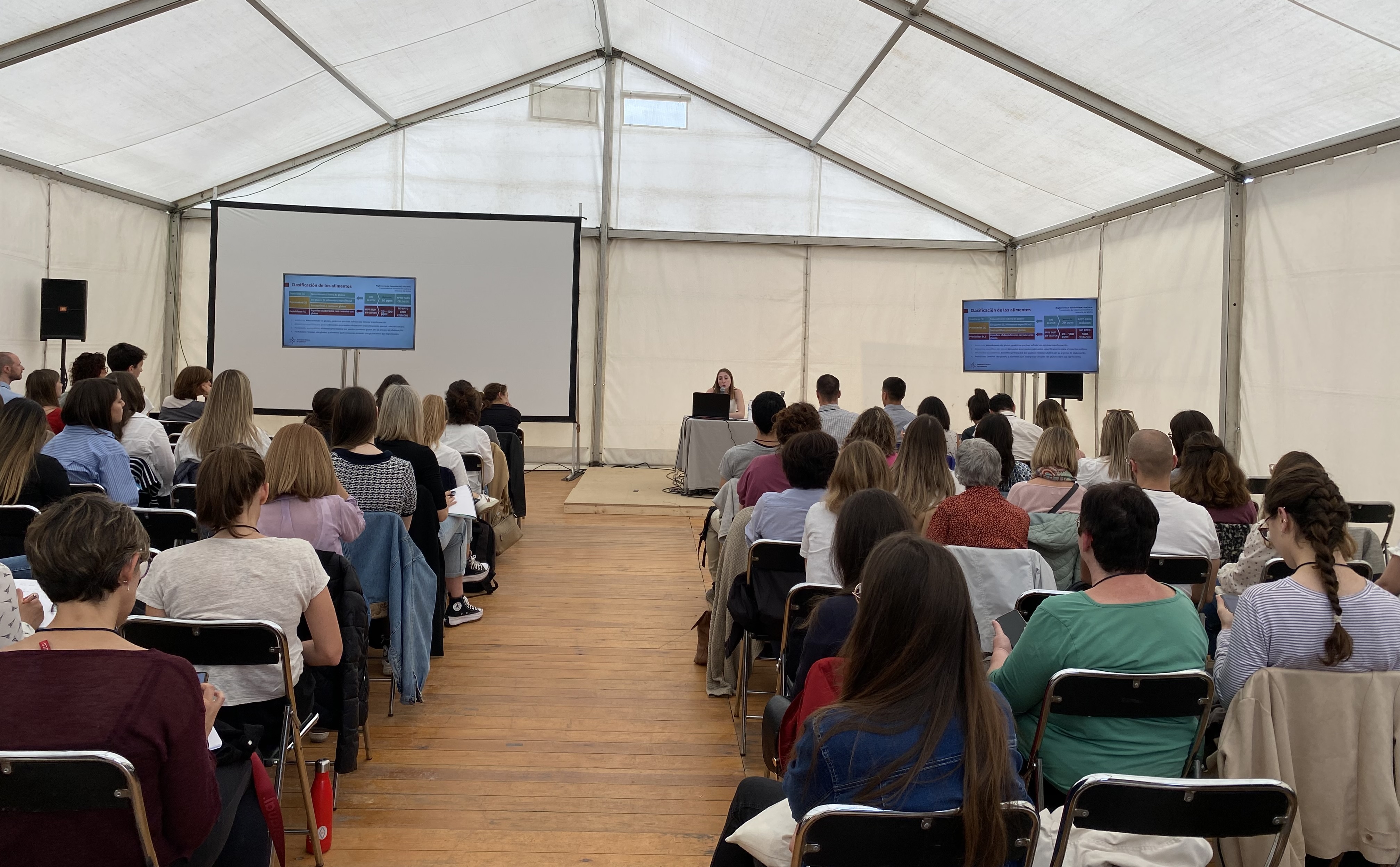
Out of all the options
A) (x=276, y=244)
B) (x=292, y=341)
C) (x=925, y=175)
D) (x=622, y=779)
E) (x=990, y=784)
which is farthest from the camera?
(x=925, y=175)

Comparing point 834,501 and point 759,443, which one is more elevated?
point 759,443

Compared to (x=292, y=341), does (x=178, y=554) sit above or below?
below

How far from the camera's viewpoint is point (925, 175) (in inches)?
410

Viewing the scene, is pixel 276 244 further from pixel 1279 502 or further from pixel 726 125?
pixel 1279 502

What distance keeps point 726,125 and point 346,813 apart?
9.63 m

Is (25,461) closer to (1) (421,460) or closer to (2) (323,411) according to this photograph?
(1) (421,460)

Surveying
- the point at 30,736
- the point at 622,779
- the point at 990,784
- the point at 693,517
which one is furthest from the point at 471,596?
the point at 990,784

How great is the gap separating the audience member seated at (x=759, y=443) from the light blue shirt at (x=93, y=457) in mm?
2620

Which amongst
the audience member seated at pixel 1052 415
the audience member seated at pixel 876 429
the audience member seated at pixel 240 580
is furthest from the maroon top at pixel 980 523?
the audience member seated at pixel 1052 415

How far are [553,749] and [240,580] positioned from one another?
1392 mm

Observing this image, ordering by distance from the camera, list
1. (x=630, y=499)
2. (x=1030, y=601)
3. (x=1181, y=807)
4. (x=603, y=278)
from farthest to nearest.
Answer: (x=603, y=278) < (x=630, y=499) < (x=1030, y=601) < (x=1181, y=807)

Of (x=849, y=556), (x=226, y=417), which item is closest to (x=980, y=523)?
(x=849, y=556)

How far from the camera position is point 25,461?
3.36 metres

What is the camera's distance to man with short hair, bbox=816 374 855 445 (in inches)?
267
